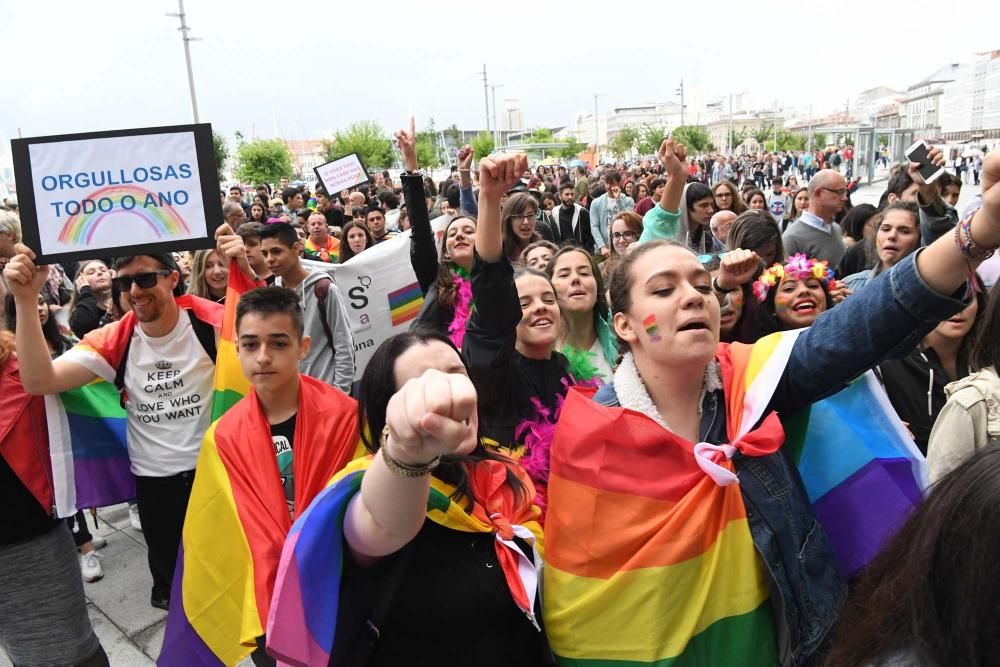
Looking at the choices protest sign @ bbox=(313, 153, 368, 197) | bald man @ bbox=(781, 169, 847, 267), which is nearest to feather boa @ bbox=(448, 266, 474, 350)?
bald man @ bbox=(781, 169, 847, 267)

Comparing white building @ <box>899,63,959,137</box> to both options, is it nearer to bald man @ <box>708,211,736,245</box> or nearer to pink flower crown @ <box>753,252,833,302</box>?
bald man @ <box>708,211,736,245</box>

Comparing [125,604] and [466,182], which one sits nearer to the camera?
[125,604]

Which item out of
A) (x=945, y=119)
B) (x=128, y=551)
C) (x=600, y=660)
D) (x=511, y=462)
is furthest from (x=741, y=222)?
(x=945, y=119)

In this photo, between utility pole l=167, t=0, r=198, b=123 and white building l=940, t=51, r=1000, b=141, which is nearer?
utility pole l=167, t=0, r=198, b=123

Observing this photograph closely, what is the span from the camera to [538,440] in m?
2.30

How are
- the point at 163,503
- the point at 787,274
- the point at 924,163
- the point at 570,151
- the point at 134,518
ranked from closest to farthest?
1. the point at 163,503
2. the point at 787,274
3. the point at 924,163
4. the point at 134,518
5. the point at 570,151

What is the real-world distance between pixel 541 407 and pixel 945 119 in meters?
108

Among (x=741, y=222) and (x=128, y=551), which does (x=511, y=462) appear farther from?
(x=128, y=551)

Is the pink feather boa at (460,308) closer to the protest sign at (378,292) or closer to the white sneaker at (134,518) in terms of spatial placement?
the protest sign at (378,292)

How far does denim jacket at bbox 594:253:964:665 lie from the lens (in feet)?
4.53

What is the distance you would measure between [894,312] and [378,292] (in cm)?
375

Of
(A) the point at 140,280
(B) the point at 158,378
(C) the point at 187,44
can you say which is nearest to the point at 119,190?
(A) the point at 140,280

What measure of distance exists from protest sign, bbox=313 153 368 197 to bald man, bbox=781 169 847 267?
6.07m

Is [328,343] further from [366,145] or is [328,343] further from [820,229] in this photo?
[366,145]
